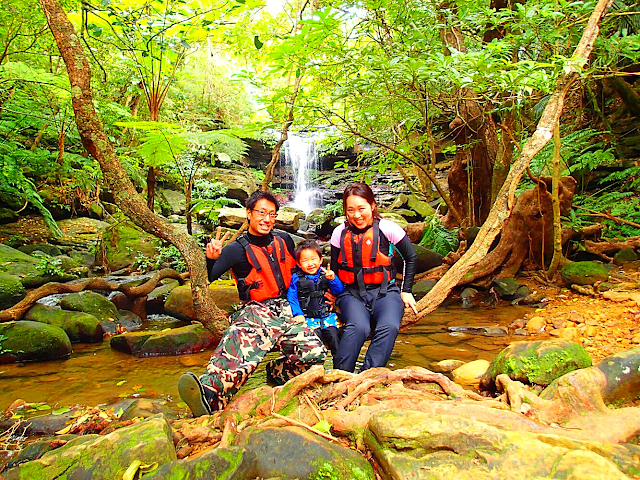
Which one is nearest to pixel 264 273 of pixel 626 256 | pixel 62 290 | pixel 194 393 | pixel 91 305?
pixel 194 393

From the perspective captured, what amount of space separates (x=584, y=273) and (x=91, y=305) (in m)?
8.41

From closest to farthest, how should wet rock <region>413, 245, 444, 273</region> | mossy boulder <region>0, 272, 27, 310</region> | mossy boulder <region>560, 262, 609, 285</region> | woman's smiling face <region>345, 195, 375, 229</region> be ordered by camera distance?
1. woman's smiling face <region>345, 195, 375, 229</region>
2. mossy boulder <region>0, 272, 27, 310</region>
3. mossy boulder <region>560, 262, 609, 285</region>
4. wet rock <region>413, 245, 444, 273</region>

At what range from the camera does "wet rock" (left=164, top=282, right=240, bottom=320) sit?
6715 mm

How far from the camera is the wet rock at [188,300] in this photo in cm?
671

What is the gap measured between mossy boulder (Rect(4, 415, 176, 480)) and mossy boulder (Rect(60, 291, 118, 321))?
523 cm

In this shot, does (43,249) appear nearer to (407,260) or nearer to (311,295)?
(311,295)

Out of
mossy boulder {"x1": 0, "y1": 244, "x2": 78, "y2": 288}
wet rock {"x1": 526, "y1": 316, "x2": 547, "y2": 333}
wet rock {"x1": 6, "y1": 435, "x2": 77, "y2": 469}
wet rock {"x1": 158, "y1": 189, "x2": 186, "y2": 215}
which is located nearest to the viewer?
wet rock {"x1": 6, "y1": 435, "x2": 77, "y2": 469}

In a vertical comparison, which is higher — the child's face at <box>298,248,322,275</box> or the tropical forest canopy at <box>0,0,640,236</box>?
the tropical forest canopy at <box>0,0,640,236</box>

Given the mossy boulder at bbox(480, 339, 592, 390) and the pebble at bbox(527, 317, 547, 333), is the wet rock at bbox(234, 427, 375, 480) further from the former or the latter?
the pebble at bbox(527, 317, 547, 333)

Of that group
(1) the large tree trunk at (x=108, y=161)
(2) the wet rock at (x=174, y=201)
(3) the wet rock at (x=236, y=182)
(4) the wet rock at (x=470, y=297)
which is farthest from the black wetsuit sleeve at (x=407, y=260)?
(3) the wet rock at (x=236, y=182)

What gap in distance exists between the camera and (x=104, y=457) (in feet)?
6.75

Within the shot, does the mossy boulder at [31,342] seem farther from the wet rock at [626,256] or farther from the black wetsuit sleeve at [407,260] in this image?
the wet rock at [626,256]

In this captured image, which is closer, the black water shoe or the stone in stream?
the stone in stream

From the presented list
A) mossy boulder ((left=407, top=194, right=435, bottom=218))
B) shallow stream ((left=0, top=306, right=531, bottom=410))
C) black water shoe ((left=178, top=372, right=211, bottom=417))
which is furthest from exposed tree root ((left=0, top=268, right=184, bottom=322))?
mossy boulder ((left=407, top=194, right=435, bottom=218))
